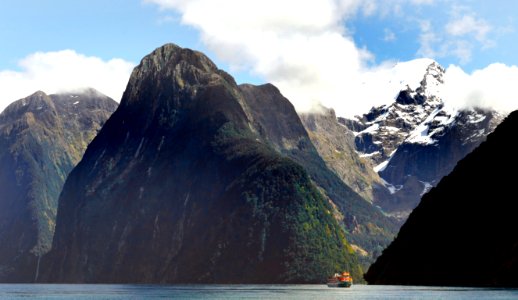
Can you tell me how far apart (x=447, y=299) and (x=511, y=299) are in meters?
20.5

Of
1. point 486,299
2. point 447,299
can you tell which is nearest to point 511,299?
point 486,299

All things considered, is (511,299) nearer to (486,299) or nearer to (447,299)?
(486,299)

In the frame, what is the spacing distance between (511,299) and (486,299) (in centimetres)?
776

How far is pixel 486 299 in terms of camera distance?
610 ft

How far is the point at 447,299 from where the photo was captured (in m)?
197

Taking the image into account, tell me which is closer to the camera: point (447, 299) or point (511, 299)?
point (511, 299)

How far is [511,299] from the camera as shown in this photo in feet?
587

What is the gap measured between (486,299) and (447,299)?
12.7 m
